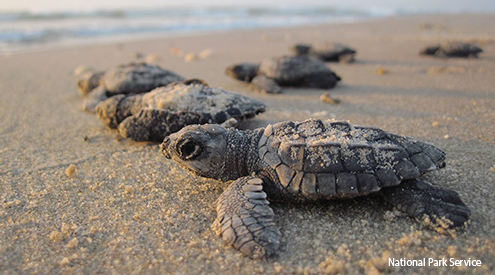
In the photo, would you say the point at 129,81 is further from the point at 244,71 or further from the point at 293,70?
the point at 293,70

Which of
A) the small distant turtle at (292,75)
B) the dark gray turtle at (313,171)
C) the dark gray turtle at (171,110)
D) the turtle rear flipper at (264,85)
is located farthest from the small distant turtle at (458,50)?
the dark gray turtle at (313,171)

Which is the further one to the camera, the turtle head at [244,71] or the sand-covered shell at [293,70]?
the turtle head at [244,71]

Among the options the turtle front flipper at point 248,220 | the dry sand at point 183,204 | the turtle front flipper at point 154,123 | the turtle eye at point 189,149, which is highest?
the turtle eye at point 189,149

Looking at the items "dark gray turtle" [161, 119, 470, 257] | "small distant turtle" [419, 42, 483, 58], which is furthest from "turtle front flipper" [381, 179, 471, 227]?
"small distant turtle" [419, 42, 483, 58]

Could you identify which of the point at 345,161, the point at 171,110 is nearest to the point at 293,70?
the point at 171,110

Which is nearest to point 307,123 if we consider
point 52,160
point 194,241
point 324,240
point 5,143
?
point 324,240

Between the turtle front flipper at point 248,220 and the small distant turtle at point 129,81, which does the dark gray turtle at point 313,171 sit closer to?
the turtle front flipper at point 248,220

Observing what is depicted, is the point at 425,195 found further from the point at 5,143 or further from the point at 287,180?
the point at 5,143
